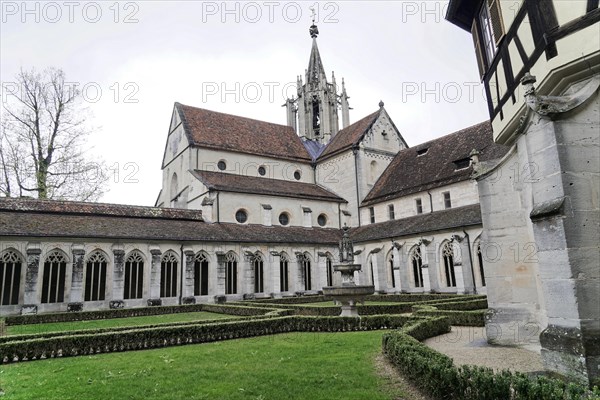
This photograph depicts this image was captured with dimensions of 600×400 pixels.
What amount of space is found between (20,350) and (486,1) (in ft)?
48.5

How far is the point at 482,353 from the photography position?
889 cm

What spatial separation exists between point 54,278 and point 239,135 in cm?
1975

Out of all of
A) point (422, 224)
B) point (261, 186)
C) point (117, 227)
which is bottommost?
point (422, 224)

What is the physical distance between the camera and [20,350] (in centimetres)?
996

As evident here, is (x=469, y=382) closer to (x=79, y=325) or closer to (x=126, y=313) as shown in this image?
(x=79, y=325)

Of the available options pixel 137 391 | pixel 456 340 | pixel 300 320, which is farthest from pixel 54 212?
pixel 456 340

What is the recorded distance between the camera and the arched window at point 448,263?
25.8 m

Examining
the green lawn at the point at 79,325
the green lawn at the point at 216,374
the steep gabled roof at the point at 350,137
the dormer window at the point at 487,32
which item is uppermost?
the steep gabled roof at the point at 350,137

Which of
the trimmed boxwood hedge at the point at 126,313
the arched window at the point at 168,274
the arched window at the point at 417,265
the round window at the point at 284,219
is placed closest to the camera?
the trimmed boxwood hedge at the point at 126,313

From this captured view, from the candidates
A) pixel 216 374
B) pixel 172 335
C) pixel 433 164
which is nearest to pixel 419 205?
pixel 433 164

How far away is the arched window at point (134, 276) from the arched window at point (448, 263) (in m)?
19.1

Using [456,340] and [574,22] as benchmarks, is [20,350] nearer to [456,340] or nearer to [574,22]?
[456,340]

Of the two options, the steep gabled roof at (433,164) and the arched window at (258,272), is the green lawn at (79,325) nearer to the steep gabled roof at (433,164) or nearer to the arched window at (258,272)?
the arched window at (258,272)

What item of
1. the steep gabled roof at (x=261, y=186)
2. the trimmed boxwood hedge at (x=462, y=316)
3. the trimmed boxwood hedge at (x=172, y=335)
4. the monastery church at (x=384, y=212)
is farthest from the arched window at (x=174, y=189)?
the trimmed boxwood hedge at (x=462, y=316)
